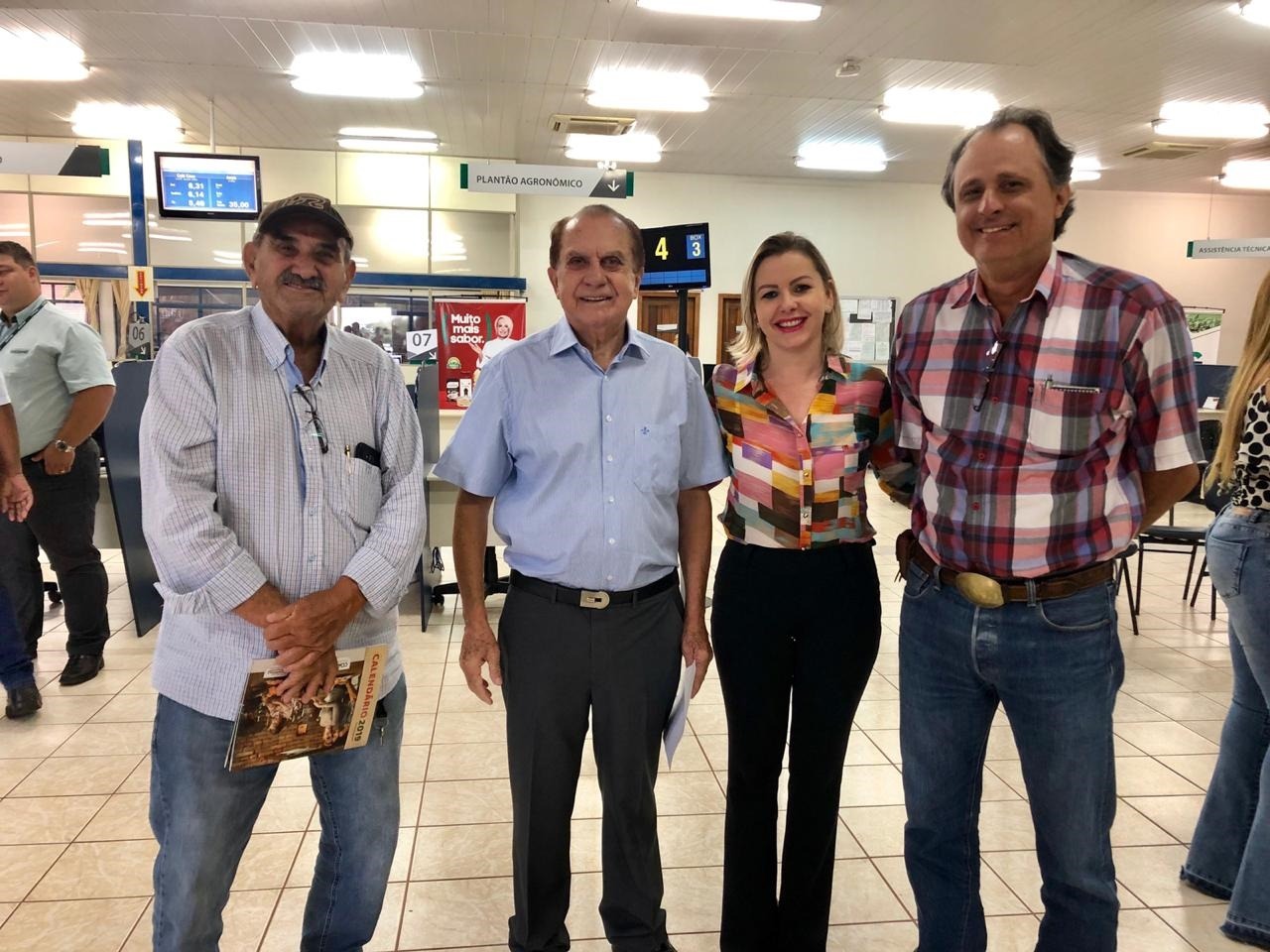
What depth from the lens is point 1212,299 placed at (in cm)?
1211

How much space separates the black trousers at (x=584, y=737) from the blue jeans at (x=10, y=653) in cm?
270

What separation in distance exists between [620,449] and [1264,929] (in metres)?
2.03

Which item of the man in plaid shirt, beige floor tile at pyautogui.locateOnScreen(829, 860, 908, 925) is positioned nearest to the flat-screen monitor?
beige floor tile at pyautogui.locateOnScreen(829, 860, 908, 925)

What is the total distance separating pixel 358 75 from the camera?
695 centimetres

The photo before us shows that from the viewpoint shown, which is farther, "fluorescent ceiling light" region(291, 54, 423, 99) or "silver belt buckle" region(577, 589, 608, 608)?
"fluorescent ceiling light" region(291, 54, 423, 99)

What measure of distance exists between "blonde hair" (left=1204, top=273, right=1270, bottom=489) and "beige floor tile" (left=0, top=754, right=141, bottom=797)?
3530 millimetres

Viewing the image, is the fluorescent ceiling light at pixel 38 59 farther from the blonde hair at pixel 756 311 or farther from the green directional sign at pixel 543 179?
the blonde hair at pixel 756 311

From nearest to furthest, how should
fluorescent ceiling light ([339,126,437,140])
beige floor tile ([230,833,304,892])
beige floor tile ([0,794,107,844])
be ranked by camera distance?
beige floor tile ([230,833,304,892]) → beige floor tile ([0,794,107,844]) → fluorescent ceiling light ([339,126,437,140])

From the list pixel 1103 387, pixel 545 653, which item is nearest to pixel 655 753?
pixel 545 653

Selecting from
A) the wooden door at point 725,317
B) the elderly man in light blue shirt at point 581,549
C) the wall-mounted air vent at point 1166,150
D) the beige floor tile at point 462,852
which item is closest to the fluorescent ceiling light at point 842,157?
the wooden door at point 725,317

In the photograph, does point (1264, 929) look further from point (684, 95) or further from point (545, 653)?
point (684, 95)

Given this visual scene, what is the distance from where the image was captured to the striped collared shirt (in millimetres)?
1403

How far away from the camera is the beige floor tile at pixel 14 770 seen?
2883 mm

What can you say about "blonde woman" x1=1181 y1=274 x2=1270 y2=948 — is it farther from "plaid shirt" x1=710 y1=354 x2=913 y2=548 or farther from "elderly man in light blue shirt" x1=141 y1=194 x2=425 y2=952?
"elderly man in light blue shirt" x1=141 y1=194 x2=425 y2=952
